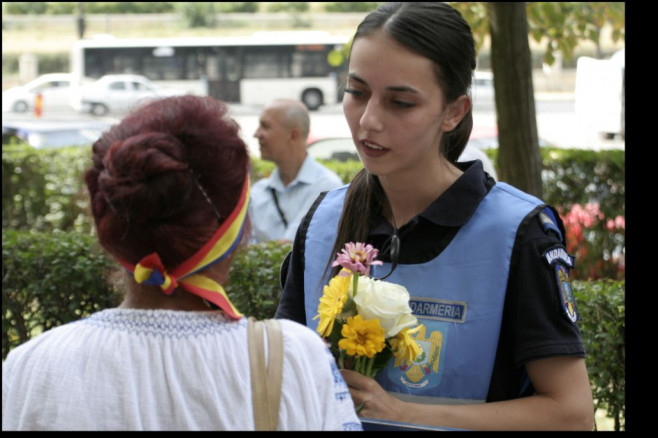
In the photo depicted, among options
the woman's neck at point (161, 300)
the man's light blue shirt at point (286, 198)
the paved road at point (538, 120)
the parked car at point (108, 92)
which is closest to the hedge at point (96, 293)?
the man's light blue shirt at point (286, 198)

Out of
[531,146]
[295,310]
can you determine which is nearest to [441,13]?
[295,310]

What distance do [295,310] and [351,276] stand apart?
1.40ft

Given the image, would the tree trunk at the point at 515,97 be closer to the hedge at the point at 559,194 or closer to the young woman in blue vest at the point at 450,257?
the hedge at the point at 559,194

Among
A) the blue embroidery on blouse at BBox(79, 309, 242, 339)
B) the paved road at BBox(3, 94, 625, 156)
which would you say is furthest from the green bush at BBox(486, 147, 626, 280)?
the paved road at BBox(3, 94, 625, 156)

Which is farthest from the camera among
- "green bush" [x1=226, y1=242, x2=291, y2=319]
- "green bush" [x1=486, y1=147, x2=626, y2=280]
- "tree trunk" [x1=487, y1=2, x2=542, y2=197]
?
"green bush" [x1=486, y1=147, x2=626, y2=280]

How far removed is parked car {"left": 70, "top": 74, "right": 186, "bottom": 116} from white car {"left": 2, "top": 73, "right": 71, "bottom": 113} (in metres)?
0.75

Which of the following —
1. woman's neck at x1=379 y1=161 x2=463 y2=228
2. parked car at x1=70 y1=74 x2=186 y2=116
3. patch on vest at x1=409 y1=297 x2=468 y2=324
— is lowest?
patch on vest at x1=409 y1=297 x2=468 y2=324

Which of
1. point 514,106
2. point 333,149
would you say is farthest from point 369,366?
point 333,149

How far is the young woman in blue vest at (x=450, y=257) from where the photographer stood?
6.97ft

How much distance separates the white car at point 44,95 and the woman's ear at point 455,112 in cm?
3345

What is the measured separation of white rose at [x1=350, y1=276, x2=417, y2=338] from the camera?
80.3 inches

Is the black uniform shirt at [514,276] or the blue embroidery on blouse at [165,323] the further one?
the black uniform shirt at [514,276]

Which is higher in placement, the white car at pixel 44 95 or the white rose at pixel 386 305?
the white car at pixel 44 95

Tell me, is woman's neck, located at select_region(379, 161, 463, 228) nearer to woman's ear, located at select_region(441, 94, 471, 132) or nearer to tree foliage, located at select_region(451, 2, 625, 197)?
woman's ear, located at select_region(441, 94, 471, 132)
